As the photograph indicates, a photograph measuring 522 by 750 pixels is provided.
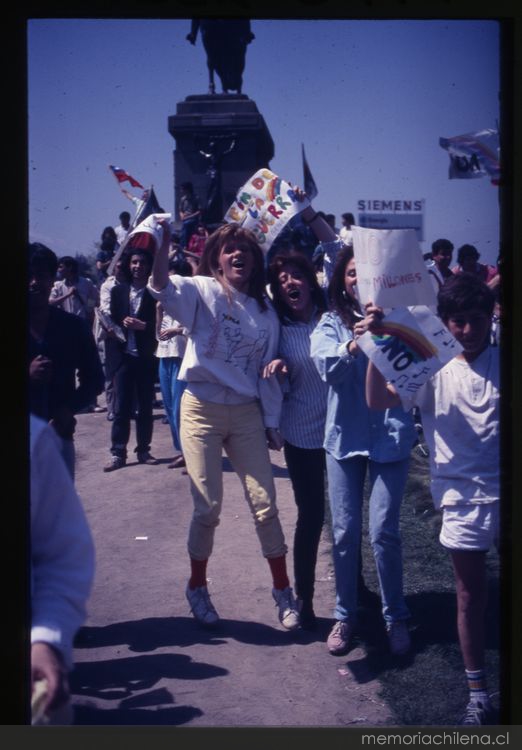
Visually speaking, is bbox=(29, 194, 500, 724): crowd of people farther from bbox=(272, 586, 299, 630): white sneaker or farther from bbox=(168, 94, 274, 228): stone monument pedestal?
bbox=(168, 94, 274, 228): stone monument pedestal

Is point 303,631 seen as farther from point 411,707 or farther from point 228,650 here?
point 411,707

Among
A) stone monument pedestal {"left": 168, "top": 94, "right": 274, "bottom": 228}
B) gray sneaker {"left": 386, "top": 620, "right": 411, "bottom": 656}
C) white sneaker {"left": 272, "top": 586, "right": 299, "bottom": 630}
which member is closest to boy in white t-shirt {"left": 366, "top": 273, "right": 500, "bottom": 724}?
gray sneaker {"left": 386, "top": 620, "right": 411, "bottom": 656}

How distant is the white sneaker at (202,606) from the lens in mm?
4660

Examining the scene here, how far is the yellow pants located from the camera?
4.52 metres

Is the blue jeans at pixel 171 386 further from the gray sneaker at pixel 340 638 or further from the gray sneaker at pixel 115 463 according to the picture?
the gray sneaker at pixel 340 638

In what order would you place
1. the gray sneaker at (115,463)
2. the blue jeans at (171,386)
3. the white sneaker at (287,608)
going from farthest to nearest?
the gray sneaker at (115,463) < the blue jeans at (171,386) < the white sneaker at (287,608)

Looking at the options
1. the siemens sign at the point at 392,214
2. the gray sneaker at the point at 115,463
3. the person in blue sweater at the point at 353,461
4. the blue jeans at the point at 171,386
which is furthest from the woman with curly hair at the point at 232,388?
the gray sneaker at the point at 115,463

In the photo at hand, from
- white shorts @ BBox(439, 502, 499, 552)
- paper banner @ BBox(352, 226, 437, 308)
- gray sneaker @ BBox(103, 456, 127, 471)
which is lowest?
gray sneaker @ BBox(103, 456, 127, 471)

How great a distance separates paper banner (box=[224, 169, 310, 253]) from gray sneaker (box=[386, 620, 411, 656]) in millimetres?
1884

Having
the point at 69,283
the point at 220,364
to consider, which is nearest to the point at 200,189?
the point at 69,283

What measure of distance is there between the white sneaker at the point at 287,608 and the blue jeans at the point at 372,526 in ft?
0.84

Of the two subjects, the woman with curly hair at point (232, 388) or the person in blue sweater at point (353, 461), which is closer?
the person in blue sweater at point (353, 461)


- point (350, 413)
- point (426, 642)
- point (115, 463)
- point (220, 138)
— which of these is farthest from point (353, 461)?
point (220, 138)

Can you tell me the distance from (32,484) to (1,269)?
4.29ft
